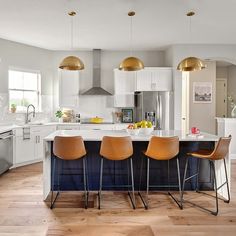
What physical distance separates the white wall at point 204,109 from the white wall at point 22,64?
13.3 ft

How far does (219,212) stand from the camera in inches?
131

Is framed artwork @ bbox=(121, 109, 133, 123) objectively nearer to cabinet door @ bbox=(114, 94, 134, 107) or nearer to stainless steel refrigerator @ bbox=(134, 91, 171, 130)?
cabinet door @ bbox=(114, 94, 134, 107)

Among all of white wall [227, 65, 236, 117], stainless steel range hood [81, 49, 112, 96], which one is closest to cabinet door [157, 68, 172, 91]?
stainless steel range hood [81, 49, 112, 96]

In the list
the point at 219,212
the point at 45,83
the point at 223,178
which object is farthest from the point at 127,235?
the point at 45,83

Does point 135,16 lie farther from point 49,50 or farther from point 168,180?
point 49,50

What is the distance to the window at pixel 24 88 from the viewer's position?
20.9 ft

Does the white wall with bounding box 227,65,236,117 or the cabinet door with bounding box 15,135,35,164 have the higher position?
the white wall with bounding box 227,65,236,117

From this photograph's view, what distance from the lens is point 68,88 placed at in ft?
22.4

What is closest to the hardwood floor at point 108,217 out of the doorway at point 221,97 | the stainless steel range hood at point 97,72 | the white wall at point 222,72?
the stainless steel range hood at point 97,72

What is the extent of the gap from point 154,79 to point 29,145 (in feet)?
10.9

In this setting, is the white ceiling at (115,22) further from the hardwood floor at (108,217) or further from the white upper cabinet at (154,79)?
the hardwood floor at (108,217)

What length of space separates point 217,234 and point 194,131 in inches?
65.6

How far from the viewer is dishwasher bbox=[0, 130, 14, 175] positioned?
4.97 metres

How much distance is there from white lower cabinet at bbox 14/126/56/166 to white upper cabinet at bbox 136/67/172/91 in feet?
7.86
